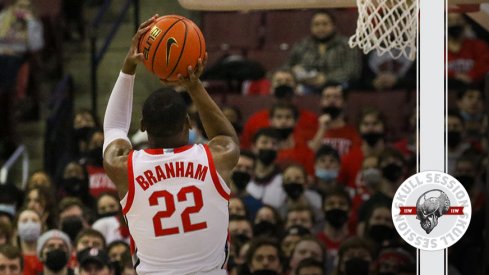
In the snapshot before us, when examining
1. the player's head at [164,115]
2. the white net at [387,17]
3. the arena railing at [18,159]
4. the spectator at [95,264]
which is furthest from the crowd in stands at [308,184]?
the player's head at [164,115]

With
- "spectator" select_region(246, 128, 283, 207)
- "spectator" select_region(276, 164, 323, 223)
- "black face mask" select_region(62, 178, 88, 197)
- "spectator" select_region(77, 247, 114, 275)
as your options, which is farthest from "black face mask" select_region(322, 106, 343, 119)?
"spectator" select_region(77, 247, 114, 275)

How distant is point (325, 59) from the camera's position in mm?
10773

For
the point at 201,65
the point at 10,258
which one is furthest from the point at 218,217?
the point at 10,258

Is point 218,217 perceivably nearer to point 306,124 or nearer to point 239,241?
point 239,241

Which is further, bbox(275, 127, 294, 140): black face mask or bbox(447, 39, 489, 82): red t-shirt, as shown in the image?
bbox(447, 39, 489, 82): red t-shirt

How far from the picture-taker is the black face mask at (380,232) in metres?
9.12

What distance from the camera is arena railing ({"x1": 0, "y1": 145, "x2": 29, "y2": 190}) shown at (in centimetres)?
1126

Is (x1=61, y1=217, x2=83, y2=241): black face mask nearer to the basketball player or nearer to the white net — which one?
the white net

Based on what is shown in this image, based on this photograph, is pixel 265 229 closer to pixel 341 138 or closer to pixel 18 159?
pixel 341 138

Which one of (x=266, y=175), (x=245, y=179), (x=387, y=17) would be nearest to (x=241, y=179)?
(x=245, y=179)

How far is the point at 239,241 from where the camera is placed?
9133 millimetres

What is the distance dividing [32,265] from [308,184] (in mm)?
2208

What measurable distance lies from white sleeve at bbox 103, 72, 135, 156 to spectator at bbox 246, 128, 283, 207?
4206 millimetres

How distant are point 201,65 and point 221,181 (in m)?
0.53
